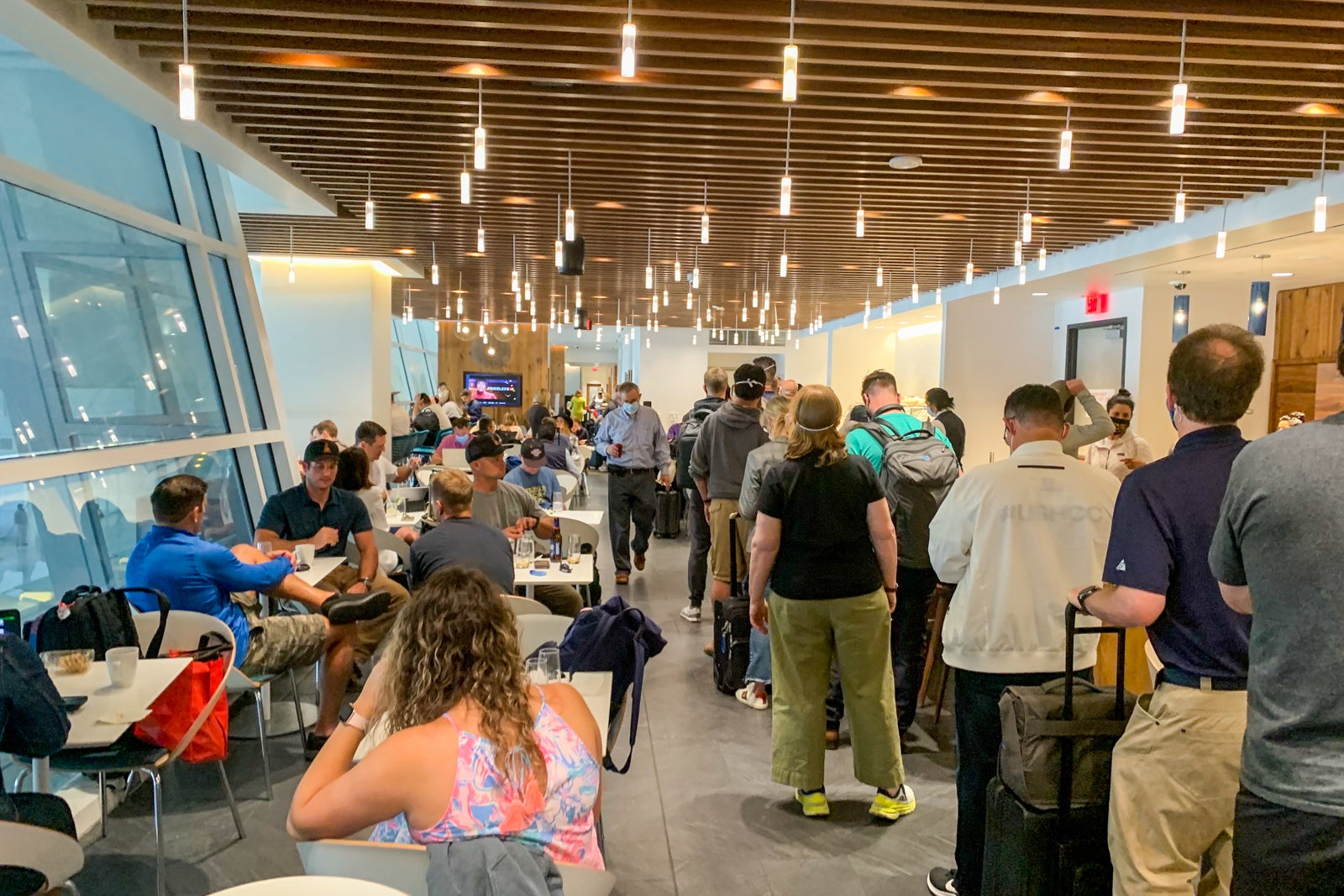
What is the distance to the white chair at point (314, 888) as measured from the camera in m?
1.63

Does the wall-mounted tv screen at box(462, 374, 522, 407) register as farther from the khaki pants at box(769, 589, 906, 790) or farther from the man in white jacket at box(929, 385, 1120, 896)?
the man in white jacket at box(929, 385, 1120, 896)

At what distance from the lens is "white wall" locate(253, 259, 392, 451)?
12.1 m

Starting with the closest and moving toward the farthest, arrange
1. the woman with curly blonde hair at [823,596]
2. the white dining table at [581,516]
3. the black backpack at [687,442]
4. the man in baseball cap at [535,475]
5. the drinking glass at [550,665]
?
the drinking glass at [550,665] < the woman with curly blonde hair at [823,596] < the white dining table at [581,516] < the man in baseball cap at [535,475] < the black backpack at [687,442]

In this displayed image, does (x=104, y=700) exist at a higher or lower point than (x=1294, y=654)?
lower

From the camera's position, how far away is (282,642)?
14.3 ft

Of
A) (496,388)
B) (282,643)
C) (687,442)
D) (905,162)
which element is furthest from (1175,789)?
(496,388)

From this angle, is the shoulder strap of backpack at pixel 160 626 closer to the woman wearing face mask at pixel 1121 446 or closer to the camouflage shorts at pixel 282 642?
the camouflage shorts at pixel 282 642

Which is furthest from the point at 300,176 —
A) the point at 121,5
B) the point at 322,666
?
the point at 322,666

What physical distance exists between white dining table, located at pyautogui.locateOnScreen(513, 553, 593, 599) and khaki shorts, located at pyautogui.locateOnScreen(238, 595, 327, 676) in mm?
950

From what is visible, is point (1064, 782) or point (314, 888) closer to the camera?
point (314, 888)

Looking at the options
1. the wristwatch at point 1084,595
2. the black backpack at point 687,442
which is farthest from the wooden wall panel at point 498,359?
the wristwatch at point 1084,595

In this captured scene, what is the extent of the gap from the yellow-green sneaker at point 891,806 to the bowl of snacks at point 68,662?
2837 mm

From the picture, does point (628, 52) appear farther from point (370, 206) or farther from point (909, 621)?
point (370, 206)

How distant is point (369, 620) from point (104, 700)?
194 centimetres
